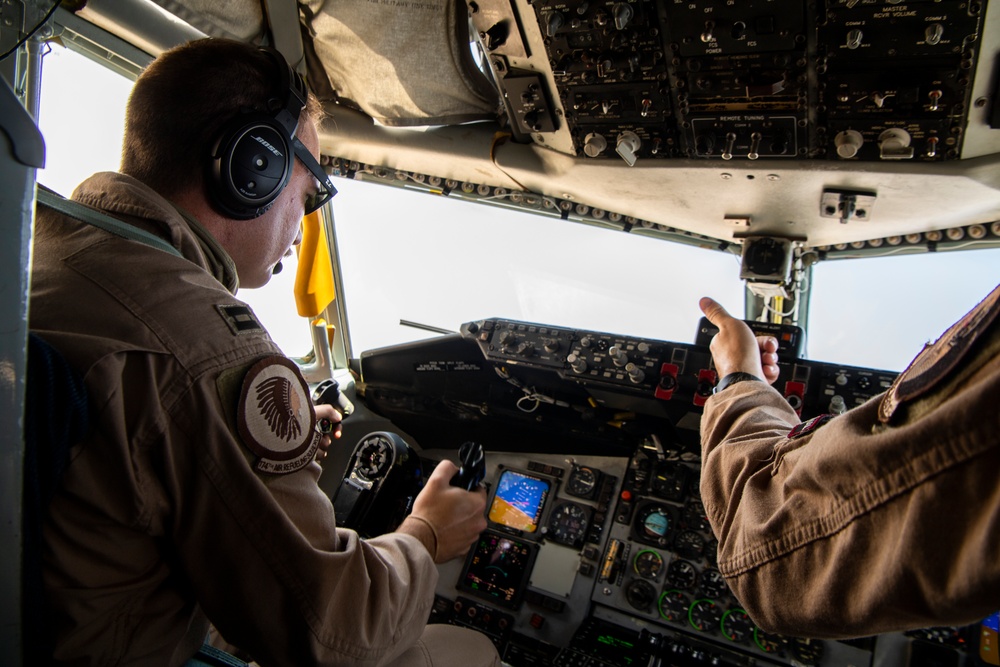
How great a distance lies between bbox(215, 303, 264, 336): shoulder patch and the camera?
39.4 inches

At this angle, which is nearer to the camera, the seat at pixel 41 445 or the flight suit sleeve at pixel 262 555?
the seat at pixel 41 445

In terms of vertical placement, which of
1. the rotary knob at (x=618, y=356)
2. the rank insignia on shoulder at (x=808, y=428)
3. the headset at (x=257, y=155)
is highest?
the rotary knob at (x=618, y=356)

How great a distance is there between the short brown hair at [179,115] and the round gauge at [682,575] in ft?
6.85

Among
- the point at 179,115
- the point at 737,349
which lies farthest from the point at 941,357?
the point at 179,115

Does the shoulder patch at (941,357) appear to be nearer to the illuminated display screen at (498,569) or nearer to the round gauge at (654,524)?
the round gauge at (654,524)

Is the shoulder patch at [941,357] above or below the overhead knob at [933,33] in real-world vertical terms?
below

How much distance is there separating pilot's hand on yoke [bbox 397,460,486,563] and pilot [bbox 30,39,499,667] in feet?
0.34

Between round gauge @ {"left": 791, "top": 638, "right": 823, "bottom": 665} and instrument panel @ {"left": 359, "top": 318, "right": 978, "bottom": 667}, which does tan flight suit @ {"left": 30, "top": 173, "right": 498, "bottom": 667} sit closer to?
instrument panel @ {"left": 359, "top": 318, "right": 978, "bottom": 667}

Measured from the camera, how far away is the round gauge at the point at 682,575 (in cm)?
246

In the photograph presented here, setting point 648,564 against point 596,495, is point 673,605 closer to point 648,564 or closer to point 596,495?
point 648,564

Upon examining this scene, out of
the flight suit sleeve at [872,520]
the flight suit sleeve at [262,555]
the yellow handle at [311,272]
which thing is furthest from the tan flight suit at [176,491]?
the yellow handle at [311,272]

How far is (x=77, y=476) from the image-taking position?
0.86 metres

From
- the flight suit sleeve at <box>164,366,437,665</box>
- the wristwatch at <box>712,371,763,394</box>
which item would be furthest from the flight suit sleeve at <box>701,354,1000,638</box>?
the flight suit sleeve at <box>164,366,437,665</box>

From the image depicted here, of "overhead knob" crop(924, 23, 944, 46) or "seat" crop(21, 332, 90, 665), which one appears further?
"overhead knob" crop(924, 23, 944, 46)
